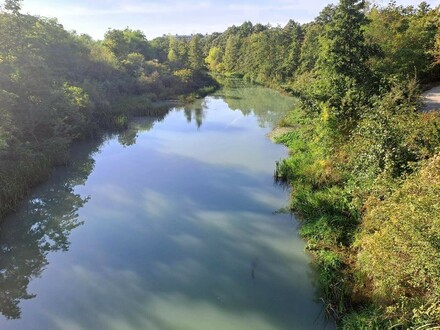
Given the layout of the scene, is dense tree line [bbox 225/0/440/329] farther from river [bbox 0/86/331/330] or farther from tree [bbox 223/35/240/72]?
tree [bbox 223/35/240/72]

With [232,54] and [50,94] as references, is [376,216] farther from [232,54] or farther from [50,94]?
[232,54]

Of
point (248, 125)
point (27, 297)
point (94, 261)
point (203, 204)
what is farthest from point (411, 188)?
point (248, 125)

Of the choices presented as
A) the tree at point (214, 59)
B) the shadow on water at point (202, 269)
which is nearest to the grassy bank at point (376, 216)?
the shadow on water at point (202, 269)

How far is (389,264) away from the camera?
19.7ft

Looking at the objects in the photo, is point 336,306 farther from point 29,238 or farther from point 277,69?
point 277,69

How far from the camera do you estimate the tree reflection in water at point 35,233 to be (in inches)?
339

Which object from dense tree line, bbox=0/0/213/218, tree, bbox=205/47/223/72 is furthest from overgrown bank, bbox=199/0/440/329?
tree, bbox=205/47/223/72

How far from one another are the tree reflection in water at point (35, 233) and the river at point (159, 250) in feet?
0.12

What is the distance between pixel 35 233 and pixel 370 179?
11.3 meters

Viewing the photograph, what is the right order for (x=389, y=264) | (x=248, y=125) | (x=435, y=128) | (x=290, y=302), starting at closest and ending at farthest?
(x=389, y=264), (x=290, y=302), (x=435, y=128), (x=248, y=125)

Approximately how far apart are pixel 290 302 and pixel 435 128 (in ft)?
20.8

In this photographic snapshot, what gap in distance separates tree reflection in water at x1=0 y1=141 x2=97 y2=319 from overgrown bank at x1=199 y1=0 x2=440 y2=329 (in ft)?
26.2

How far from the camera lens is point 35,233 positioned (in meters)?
11.3

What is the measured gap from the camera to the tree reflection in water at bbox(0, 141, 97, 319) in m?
8.61
